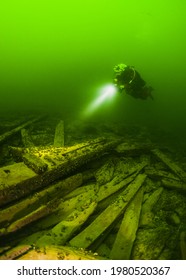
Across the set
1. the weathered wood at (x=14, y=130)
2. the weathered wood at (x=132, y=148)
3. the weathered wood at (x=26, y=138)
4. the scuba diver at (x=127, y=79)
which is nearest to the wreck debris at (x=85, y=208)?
the weathered wood at (x=132, y=148)

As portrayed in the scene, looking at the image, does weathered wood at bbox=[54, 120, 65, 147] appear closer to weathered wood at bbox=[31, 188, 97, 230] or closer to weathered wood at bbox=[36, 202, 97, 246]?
weathered wood at bbox=[31, 188, 97, 230]

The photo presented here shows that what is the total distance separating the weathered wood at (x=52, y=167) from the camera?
3.13 meters

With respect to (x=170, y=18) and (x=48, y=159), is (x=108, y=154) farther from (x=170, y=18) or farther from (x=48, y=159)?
(x=170, y=18)

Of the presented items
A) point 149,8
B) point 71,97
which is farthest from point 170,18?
point 71,97

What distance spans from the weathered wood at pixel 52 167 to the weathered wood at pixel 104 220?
2.75 feet

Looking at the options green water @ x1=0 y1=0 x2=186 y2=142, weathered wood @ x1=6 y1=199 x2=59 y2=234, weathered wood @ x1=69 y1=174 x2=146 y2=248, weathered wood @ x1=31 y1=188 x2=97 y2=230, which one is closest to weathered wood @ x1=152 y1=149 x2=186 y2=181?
weathered wood @ x1=69 y1=174 x2=146 y2=248

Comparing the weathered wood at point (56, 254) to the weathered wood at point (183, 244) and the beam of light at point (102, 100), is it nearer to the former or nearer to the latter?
the weathered wood at point (183, 244)

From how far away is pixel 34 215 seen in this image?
3.13 metres

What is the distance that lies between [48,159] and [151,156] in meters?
2.79

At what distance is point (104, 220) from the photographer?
344 centimetres

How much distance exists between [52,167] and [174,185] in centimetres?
227

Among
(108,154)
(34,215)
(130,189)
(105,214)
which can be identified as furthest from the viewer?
(108,154)

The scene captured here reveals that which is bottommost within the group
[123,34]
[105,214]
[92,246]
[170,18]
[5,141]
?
[92,246]

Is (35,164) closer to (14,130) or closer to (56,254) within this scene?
(56,254)
